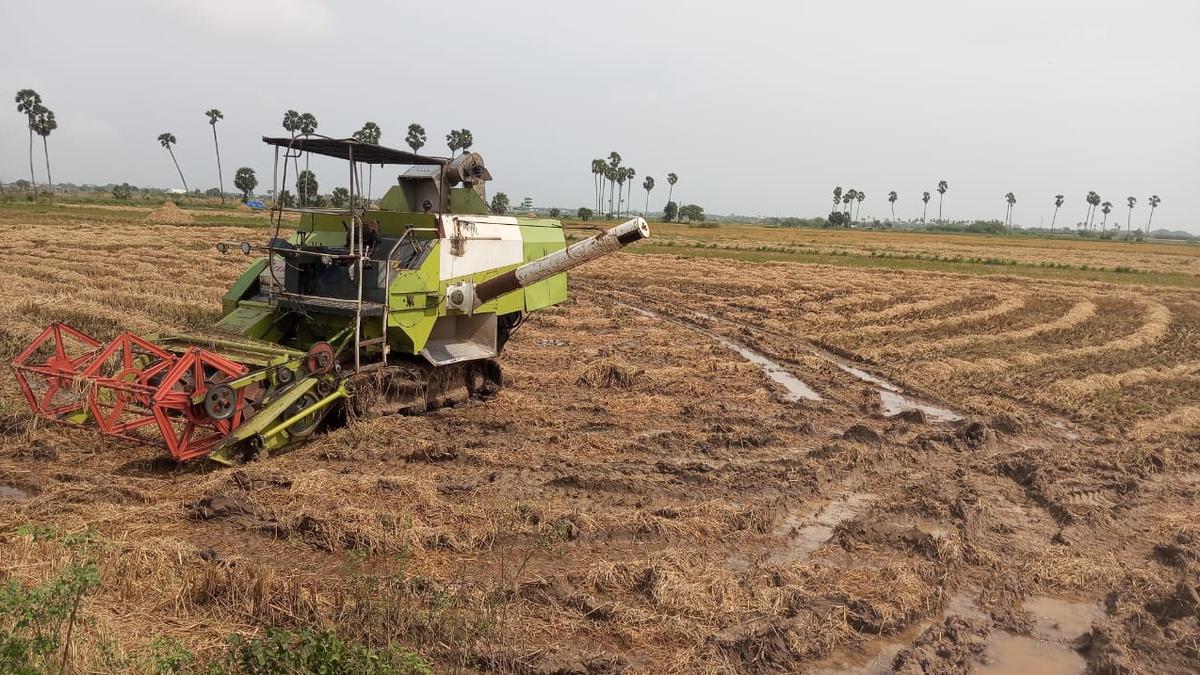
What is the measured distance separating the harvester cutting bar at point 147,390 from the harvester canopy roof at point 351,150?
2524 mm

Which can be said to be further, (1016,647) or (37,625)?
(1016,647)

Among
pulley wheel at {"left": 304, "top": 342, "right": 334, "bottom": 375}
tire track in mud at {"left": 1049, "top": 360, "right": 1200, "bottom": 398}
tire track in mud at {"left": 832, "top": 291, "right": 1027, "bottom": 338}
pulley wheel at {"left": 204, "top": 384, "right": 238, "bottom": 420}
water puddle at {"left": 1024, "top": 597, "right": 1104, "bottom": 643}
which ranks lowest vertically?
water puddle at {"left": 1024, "top": 597, "right": 1104, "bottom": 643}

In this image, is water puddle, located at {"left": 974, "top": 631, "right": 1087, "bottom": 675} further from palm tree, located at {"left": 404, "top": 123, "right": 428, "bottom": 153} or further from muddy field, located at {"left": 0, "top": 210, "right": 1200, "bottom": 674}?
palm tree, located at {"left": 404, "top": 123, "right": 428, "bottom": 153}

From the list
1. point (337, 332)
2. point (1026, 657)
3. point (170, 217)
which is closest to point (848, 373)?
point (337, 332)

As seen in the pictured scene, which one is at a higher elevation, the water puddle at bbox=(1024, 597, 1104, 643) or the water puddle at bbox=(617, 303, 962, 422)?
the water puddle at bbox=(617, 303, 962, 422)

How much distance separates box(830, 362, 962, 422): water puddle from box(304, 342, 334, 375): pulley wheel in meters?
7.34

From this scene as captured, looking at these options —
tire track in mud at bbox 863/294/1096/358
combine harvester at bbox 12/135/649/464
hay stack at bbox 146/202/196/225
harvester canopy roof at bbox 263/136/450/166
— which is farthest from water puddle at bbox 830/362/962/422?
hay stack at bbox 146/202/196/225

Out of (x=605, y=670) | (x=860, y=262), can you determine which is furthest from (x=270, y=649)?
(x=860, y=262)

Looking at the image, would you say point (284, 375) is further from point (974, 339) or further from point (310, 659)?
point (974, 339)

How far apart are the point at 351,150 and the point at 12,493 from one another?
435 centimetres

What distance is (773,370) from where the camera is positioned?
1379 centimetres

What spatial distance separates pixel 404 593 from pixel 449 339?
5.25 meters

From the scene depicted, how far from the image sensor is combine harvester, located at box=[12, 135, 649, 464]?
7172mm

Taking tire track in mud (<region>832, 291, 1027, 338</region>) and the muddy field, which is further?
tire track in mud (<region>832, 291, 1027, 338</region>)
